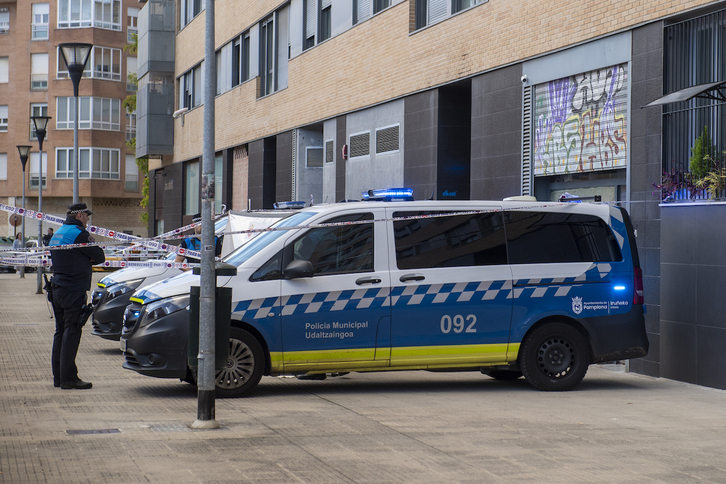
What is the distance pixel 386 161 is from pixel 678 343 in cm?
922

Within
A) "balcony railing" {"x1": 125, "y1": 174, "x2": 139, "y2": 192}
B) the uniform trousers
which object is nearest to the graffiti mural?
the uniform trousers

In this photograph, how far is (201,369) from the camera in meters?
7.76

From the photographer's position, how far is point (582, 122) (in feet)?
44.4

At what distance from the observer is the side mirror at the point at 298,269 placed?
9266mm

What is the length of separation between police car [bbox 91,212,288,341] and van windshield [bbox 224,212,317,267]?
2.44m

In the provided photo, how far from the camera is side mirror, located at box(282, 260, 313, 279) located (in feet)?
30.4

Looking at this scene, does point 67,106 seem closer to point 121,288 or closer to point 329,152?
point 329,152

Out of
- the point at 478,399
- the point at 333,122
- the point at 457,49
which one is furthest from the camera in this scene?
the point at 333,122

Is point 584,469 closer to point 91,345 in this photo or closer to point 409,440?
point 409,440

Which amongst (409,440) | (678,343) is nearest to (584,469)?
(409,440)

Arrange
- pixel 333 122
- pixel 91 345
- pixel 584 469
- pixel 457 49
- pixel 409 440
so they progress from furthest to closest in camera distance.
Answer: pixel 333 122
pixel 457 49
pixel 91 345
pixel 409 440
pixel 584 469

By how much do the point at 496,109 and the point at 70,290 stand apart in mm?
8086

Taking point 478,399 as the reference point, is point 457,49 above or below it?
above

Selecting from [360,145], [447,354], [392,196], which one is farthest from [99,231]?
[360,145]
